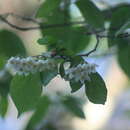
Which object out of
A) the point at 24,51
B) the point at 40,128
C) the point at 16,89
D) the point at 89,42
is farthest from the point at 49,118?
the point at 16,89

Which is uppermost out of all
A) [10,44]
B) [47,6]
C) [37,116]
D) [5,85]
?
[47,6]

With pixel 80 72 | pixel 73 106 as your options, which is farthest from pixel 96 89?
pixel 73 106

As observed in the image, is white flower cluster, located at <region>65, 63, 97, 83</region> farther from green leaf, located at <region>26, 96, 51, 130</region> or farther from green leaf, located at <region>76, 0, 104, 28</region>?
green leaf, located at <region>26, 96, 51, 130</region>

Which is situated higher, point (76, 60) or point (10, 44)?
point (76, 60)

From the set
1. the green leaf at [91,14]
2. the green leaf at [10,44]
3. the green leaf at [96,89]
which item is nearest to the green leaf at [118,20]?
the green leaf at [91,14]

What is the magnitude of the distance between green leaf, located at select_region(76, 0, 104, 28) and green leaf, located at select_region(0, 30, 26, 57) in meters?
0.20

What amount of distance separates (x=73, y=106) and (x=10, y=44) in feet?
1.12

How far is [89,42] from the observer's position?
5.21 feet

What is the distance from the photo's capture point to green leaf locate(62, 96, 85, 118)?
1.58 meters

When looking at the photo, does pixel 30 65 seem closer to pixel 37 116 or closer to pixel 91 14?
pixel 91 14

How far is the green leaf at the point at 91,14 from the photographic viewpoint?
1290 millimetres

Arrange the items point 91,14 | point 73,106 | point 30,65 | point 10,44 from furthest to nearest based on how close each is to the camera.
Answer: point 73,106, point 10,44, point 91,14, point 30,65

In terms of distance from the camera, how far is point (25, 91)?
1.05 meters

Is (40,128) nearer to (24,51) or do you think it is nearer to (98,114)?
(24,51)
